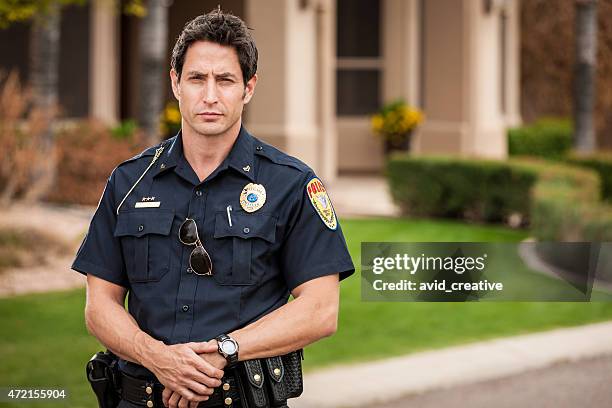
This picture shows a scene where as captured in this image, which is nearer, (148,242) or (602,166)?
(148,242)

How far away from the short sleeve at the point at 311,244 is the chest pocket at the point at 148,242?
0.29 meters

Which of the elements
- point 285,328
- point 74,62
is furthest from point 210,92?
point 74,62

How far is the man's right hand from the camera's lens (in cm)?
262

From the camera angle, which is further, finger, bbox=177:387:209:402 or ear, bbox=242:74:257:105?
ear, bbox=242:74:257:105

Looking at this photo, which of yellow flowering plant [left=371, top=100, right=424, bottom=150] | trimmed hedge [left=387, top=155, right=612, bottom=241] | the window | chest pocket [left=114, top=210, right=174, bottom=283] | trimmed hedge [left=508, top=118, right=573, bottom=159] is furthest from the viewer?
trimmed hedge [left=508, top=118, right=573, bottom=159]

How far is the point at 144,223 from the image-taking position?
2.71m

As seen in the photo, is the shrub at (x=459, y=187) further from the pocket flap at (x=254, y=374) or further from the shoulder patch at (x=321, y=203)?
the pocket flap at (x=254, y=374)

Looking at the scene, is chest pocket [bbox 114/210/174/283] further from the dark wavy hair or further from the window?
the window

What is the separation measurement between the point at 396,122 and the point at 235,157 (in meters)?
15.7

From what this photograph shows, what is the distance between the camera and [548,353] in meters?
7.24

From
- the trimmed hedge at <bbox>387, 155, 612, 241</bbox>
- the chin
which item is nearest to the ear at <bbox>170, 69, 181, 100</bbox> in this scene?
the chin

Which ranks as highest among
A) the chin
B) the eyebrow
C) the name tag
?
the eyebrow

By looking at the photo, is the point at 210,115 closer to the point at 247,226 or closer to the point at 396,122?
the point at 247,226

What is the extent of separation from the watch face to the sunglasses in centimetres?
18
